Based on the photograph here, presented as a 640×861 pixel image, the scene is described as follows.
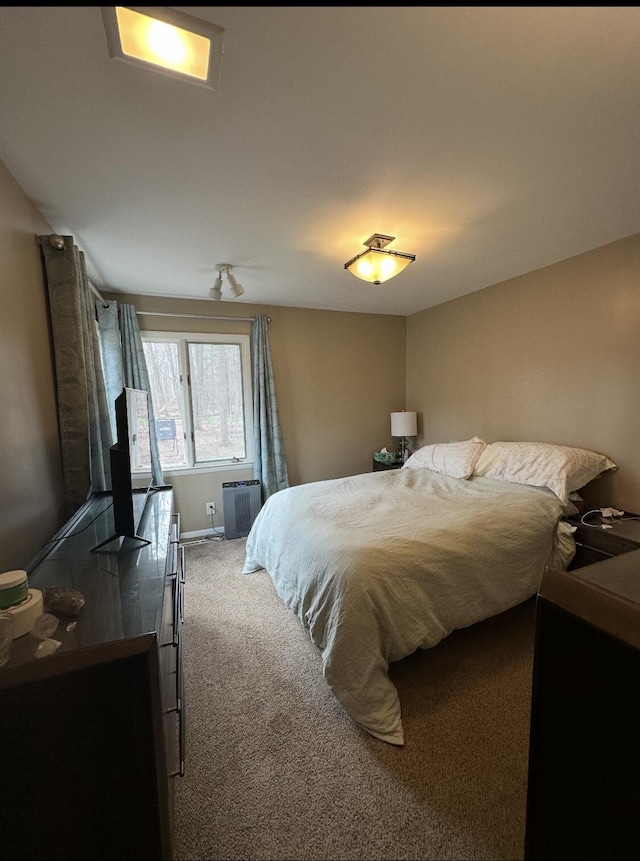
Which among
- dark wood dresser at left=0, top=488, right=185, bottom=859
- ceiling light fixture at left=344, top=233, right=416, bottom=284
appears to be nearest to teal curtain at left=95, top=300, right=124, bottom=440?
ceiling light fixture at left=344, top=233, right=416, bottom=284

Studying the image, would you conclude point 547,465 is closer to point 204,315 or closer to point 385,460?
point 385,460

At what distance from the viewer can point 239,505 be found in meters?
3.65

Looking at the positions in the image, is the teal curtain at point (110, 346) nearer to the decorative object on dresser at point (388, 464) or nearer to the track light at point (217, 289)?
the track light at point (217, 289)

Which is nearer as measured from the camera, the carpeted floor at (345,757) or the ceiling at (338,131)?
the ceiling at (338,131)

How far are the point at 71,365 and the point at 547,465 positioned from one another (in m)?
3.18

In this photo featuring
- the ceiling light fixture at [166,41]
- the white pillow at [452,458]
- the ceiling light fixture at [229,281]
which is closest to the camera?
the ceiling light fixture at [166,41]

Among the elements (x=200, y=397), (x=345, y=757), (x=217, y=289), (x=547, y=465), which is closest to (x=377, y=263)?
(x=217, y=289)

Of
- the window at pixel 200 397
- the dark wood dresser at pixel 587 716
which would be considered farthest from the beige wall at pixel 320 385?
the dark wood dresser at pixel 587 716

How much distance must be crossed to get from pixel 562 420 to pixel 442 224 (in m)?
1.82

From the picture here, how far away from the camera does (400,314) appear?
14.4ft

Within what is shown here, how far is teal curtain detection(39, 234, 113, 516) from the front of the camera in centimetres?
191

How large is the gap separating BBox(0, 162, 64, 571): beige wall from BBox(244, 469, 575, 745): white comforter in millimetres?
1291

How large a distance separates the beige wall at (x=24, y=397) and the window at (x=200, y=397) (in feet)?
5.36

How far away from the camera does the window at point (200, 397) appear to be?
356 cm
